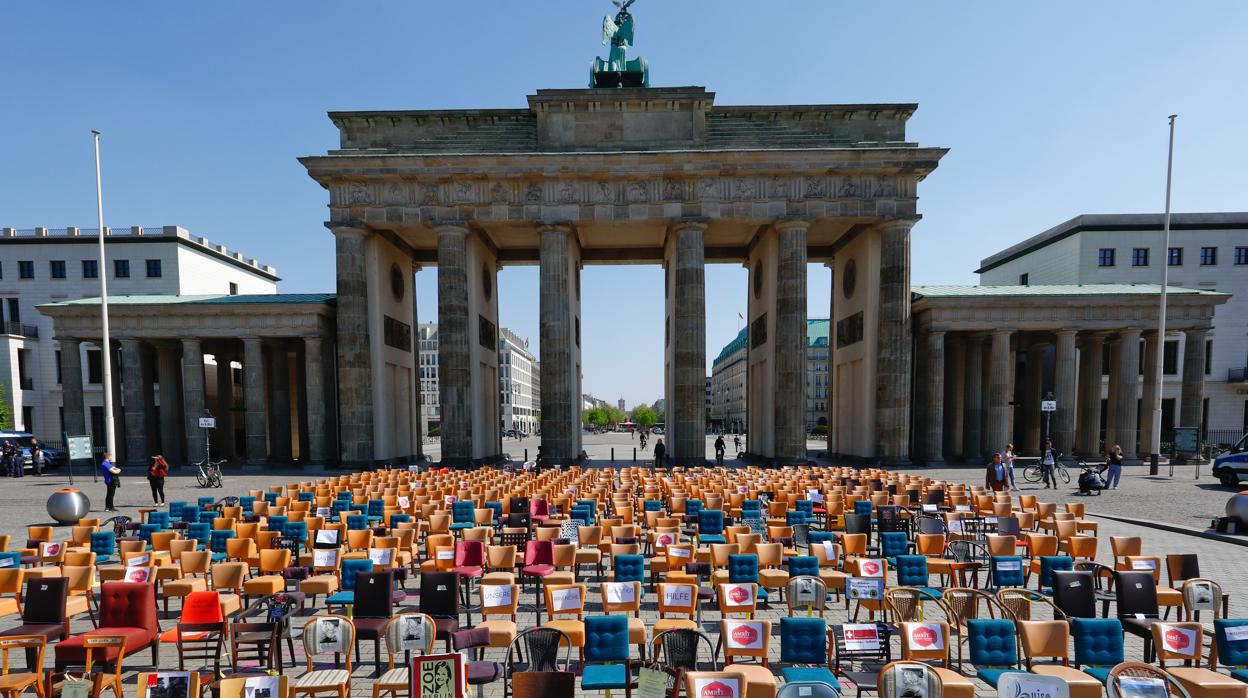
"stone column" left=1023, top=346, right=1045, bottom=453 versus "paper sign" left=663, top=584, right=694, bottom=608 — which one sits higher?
"paper sign" left=663, top=584, right=694, bottom=608

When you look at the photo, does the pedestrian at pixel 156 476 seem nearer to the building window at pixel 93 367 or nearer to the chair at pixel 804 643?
the chair at pixel 804 643

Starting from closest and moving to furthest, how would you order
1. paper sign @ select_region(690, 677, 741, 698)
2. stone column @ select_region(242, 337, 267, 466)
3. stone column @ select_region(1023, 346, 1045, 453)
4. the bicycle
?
paper sign @ select_region(690, 677, 741, 698) → the bicycle → stone column @ select_region(242, 337, 267, 466) → stone column @ select_region(1023, 346, 1045, 453)

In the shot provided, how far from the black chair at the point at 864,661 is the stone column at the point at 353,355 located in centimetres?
2953

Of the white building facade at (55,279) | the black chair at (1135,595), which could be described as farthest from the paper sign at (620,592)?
the white building facade at (55,279)

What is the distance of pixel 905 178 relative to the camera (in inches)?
1199

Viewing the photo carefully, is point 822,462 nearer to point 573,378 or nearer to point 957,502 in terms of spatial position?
point 573,378

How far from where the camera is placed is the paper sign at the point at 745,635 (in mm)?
6145

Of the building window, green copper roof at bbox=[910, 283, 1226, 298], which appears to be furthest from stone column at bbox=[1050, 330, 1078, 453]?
the building window

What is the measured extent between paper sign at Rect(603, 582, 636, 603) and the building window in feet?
178

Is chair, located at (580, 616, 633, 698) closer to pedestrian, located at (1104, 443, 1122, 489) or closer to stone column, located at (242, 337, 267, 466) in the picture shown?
pedestrian, located at (1104, 443, 1122, 489)

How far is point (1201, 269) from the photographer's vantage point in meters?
45.0

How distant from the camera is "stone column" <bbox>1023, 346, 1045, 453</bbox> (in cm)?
3791

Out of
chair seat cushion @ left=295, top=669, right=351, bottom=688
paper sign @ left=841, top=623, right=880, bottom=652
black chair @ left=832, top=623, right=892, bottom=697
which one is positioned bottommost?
black chair @ left=832, top=623, right=892, bottom=697

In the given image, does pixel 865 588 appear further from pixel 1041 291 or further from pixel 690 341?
pixel 1041 291
